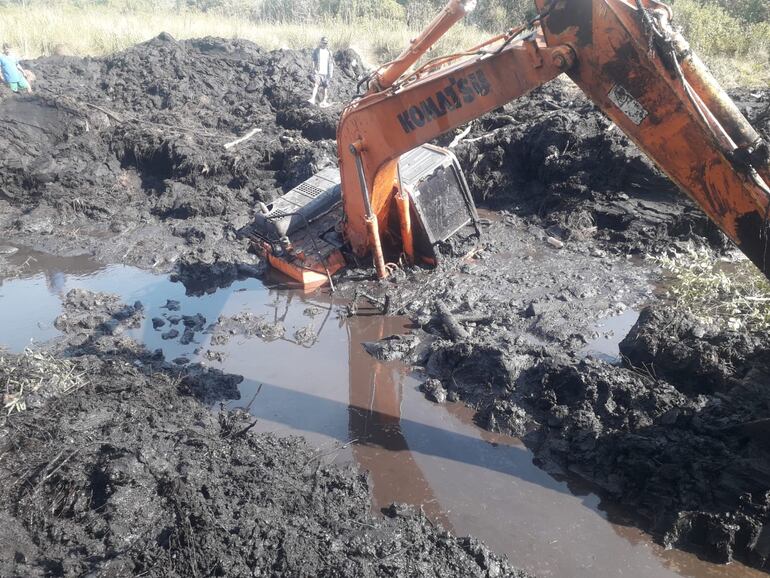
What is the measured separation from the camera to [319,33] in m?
21.2

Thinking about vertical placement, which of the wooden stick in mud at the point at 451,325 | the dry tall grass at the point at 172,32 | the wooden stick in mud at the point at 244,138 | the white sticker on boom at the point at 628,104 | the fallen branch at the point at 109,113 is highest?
the white sticker on boom at the point at 628,104

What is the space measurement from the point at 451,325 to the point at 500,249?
2511mm

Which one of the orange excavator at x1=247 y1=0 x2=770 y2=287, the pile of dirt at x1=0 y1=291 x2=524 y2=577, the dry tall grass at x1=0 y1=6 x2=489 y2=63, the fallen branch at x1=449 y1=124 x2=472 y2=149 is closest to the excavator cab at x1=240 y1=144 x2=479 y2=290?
the orange excavator at x1=247 y1=0 x2=770 y2=287

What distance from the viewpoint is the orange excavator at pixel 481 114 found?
12.6 ft

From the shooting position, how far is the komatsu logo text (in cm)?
584

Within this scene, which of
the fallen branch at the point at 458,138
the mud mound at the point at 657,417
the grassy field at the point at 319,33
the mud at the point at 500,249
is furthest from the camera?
the grassy field at the point at 319,33

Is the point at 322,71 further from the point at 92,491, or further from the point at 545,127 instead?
the point at 92,491

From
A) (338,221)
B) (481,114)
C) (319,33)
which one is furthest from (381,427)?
(319,33)

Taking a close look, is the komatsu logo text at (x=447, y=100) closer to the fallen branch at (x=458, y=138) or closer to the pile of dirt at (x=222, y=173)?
the pile of dirt at (x=222, y=173)

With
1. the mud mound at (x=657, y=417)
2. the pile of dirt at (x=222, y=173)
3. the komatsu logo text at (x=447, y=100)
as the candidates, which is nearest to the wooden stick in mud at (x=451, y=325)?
the mud mound at (x=657, y=417)

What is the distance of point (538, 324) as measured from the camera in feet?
23.2

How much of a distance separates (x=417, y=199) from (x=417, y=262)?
98cm

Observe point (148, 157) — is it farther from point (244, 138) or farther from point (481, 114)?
point (481, 114)

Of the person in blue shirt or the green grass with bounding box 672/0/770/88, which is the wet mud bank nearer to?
the green grass with bounding box 672/0/770/88
